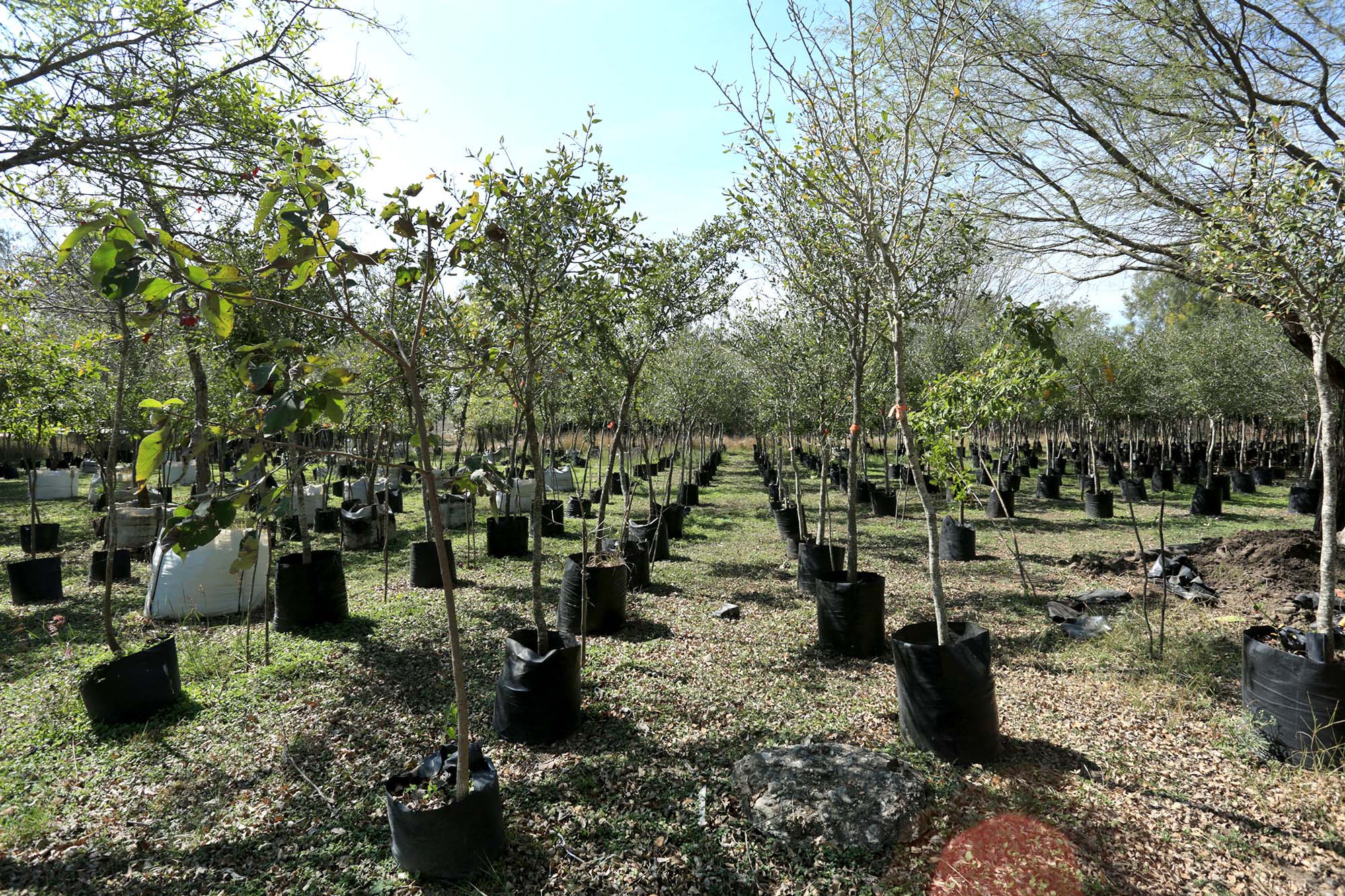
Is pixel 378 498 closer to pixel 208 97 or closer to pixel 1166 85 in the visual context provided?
pixel 208 97

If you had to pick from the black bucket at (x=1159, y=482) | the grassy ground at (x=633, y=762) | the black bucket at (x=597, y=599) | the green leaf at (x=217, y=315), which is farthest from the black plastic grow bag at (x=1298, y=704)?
the black bucket at (x=1159, y=482)

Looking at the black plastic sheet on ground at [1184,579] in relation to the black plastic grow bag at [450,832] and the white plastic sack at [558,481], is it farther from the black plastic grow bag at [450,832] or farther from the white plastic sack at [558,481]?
the white plastic sack at [558,481]

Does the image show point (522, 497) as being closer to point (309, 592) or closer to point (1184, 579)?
point (309, 592)

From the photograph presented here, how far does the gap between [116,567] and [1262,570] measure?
46.7 ft

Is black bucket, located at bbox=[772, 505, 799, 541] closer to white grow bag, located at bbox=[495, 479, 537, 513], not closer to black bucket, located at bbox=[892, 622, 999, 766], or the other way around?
white grow bag, located at bbox=[495, 479, 537, 513]

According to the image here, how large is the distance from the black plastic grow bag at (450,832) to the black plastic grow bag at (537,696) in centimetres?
102

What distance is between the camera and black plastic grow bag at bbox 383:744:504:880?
9.37 feet

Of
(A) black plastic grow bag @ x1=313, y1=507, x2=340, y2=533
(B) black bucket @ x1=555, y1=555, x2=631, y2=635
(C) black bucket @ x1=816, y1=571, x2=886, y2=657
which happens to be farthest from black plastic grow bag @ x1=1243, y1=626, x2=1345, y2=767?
(A) black plastic grow bag @ x1=313, y1=507, x2=340, y2=533

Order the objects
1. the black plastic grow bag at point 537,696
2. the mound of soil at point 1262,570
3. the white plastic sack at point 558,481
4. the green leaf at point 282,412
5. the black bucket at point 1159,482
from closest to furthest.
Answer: the green leaf at point 282,412
the black plastic grow bag at point 537,696
the mound of soil at point 1262,570
the black bucket at point 1159,482
the white plastic sack at point 558,481

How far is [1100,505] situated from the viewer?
13.9 metres

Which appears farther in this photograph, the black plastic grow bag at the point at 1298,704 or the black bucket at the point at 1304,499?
the black bucket at the point at 1304,499

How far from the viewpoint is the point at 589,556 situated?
736 cm

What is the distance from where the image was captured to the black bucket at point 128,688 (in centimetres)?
432

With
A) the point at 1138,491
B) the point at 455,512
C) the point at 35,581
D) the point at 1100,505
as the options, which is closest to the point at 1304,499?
the point at 1138,491
